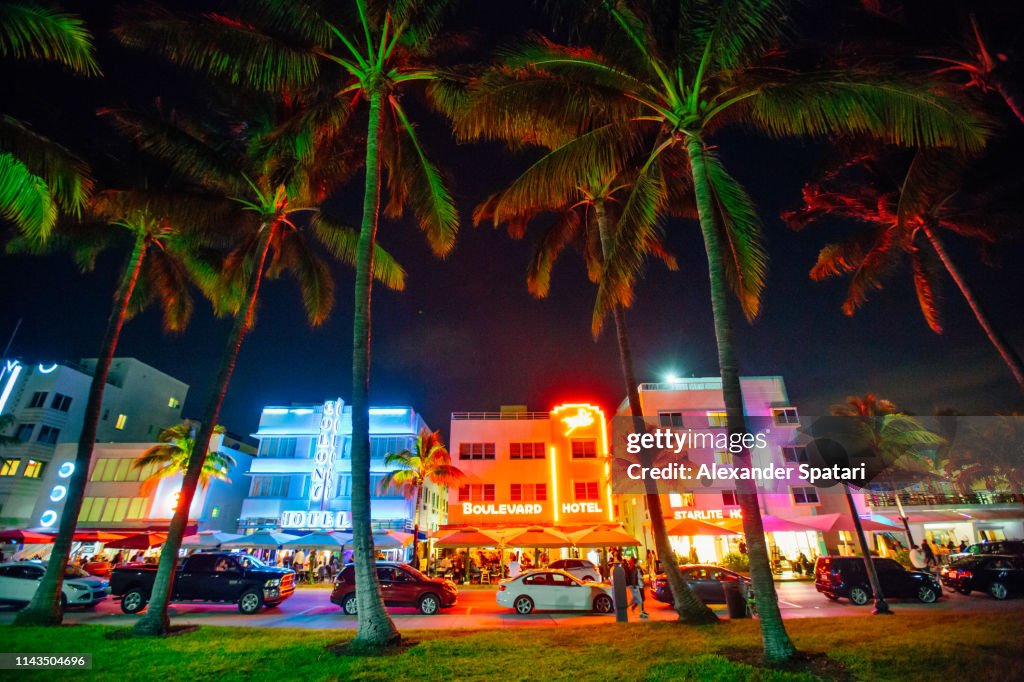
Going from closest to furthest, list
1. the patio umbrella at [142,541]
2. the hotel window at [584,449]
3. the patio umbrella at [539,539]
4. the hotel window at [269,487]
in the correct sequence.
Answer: the patio umbrella at [539,539] < the patio umbrella at [142,541] < the hotel window at [584,449] < the hotel window at [269,487]

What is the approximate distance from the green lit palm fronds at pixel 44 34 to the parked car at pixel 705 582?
2120cm

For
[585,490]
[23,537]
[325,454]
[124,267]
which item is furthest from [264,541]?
[585,490]

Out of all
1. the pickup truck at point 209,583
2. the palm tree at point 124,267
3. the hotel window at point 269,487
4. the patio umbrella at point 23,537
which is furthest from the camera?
the hotel window at point 269,487

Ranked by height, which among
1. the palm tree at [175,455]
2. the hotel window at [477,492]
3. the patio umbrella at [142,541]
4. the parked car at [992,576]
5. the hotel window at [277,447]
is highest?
the hotel window at [277,447]

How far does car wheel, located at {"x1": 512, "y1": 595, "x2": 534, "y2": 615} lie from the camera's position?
16500mm

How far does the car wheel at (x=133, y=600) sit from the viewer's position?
1628 cm

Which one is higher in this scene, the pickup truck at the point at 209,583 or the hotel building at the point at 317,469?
the hotel building at the point at 317,469

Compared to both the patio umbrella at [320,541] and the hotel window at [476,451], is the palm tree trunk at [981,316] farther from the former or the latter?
the patio umbrella at [320,541]

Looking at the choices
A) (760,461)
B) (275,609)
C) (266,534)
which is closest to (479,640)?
(275,609)

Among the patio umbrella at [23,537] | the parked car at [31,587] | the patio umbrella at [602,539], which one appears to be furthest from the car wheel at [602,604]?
the patio umbrella at [23,537]

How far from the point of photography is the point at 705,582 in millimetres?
17938

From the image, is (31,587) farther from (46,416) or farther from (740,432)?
(46,416)

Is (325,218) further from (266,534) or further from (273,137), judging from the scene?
(266,534)

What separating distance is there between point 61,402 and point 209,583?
3879 cm
